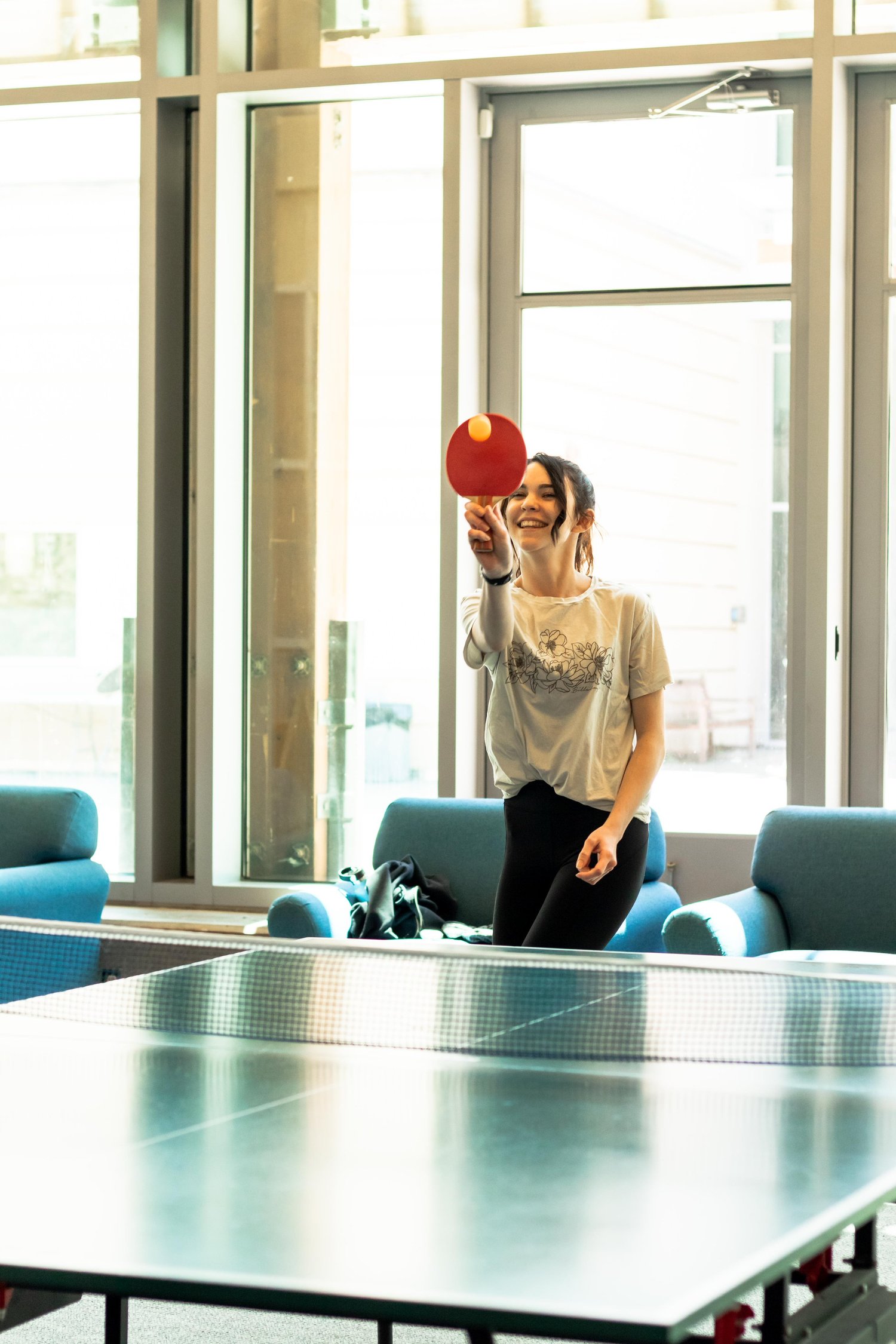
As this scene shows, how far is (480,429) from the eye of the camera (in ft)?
9.59

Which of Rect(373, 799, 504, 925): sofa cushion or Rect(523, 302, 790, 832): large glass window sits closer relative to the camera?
Rect(373, 799, 504, 925): sofa cushion

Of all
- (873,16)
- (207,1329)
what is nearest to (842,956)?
(207,1329)

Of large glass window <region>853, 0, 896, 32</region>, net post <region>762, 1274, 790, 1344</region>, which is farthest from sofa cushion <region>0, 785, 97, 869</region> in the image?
net post <region>762, 1274, 790, 1344</region>

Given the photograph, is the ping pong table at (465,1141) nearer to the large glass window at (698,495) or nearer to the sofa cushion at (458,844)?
the sofa cushion at (458,844)

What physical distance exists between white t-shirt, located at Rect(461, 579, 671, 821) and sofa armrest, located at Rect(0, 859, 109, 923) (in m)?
2.23

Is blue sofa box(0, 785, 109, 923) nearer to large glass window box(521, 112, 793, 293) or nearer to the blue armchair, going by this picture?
the blue armchair

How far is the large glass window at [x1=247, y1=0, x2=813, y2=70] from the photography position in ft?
19.5

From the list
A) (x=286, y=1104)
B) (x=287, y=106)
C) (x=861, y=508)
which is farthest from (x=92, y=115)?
(x=286, y=1104)

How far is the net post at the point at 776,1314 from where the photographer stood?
63.4 inches

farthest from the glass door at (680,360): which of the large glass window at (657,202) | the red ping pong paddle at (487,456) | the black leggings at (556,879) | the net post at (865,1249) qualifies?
the net post at (865,1249)

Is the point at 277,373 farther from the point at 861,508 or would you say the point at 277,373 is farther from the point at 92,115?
the point at 861,508

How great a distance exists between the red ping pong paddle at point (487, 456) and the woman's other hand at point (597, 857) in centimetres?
67

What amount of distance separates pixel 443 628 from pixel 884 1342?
448cm

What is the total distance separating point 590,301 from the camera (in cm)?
620
